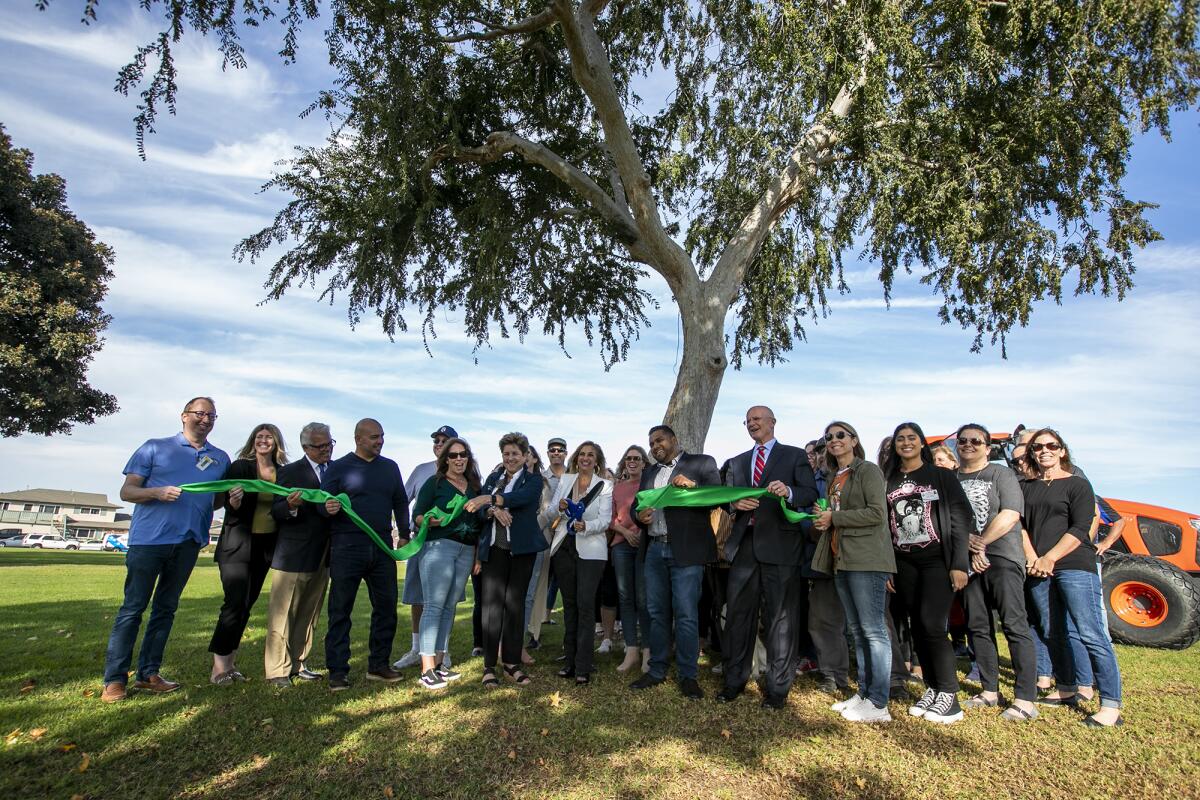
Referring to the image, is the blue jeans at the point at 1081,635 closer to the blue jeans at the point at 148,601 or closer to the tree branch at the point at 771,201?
the tree branch at the point at 771,201

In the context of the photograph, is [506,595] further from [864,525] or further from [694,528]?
[864,525]

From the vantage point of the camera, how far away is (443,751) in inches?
176

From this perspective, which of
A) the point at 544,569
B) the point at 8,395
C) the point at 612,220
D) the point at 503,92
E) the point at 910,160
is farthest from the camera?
the point at 8,395

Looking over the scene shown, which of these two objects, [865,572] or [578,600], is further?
[578,600]

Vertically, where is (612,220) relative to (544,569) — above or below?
above

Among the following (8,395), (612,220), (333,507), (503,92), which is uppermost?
(503,92)

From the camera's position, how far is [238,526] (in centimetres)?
613

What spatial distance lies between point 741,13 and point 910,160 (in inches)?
134

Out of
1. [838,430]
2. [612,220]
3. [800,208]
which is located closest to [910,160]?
[800,208]

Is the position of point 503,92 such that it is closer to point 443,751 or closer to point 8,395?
point 443,751

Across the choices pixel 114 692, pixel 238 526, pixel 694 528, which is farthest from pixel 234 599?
pixel 694 528

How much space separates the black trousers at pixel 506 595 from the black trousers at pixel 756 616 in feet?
6.17

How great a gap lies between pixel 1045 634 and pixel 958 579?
1.28 m

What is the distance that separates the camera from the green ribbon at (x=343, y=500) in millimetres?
5867
